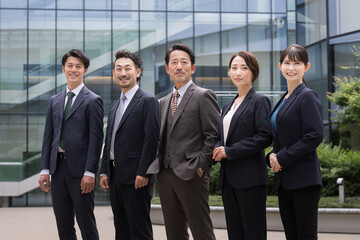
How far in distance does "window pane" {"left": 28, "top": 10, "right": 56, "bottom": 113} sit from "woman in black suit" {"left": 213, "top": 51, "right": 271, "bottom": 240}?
17.7m

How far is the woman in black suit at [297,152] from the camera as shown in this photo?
4.14m

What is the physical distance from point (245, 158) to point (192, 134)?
60cm

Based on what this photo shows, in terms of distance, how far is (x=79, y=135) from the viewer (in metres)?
5.21

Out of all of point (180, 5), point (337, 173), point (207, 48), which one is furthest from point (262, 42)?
point (337, 173)

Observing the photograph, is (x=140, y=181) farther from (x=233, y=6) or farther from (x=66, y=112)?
(x=233, y=6)

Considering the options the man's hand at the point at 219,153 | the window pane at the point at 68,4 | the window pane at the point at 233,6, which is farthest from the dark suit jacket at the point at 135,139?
the window pane at the point at 233,6

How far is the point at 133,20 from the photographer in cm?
2231

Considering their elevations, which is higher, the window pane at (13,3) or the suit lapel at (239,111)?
the window pane at (13,3)

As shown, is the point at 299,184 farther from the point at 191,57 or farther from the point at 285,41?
the point at 285,41

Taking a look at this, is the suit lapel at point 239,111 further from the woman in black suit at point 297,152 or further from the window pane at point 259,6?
the window pane at point 259,6

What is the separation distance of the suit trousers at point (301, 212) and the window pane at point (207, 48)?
59.1ft

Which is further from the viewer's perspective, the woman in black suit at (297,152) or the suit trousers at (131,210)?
the suit trousers at (131,210)

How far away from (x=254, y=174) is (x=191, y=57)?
137 cm

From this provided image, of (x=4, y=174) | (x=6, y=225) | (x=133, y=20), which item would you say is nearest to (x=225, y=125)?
(x=6, y=225)
